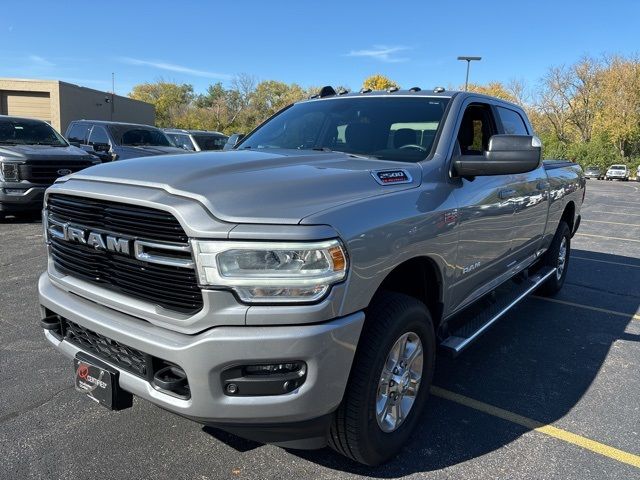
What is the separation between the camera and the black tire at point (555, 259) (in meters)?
5.79

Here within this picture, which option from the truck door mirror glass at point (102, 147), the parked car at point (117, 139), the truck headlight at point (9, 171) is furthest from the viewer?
the truck door mirror glass at point (102, 147)

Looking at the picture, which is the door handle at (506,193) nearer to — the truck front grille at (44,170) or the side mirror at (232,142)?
the side mirror at (232,142)

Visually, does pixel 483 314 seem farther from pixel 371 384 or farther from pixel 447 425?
pixel 371 384

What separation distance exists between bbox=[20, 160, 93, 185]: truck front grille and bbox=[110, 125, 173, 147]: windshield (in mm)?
2535

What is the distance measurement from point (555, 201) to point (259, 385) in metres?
4.26

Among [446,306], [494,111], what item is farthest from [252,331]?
[494,111]

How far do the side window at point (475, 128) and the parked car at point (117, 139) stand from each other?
872cm

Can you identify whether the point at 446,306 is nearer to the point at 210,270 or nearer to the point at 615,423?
the point at 615,423

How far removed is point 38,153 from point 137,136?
11.3ft

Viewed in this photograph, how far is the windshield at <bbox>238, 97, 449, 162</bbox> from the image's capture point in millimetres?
3402

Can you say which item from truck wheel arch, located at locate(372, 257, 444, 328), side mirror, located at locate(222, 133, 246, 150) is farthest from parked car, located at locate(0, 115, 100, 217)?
truck wheel arch, located at locate(372, 257, 444, 328)

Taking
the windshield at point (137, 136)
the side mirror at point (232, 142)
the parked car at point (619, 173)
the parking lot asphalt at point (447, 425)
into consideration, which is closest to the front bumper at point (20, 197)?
the windshield at point (137, 136)

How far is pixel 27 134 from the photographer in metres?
10.8

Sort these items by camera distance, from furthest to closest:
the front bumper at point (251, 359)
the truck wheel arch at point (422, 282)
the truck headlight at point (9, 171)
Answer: the truck headlight at point (9, 171) < the truck wheel arch at point (422, 282) < the front bumper at point (251, 359)
